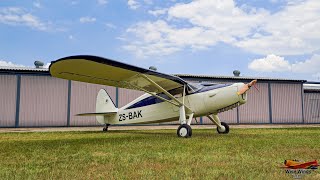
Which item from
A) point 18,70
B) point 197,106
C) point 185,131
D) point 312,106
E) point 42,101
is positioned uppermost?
point 18,70

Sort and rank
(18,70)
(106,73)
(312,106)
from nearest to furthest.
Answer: (106,73), (18,70), (312,106)

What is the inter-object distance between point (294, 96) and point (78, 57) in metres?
31.2

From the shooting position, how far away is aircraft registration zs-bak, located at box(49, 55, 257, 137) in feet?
28.6

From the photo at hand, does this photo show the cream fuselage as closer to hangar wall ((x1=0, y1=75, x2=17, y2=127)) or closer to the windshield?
the windshield

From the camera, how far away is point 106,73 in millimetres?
9805

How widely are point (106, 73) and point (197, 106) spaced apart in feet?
13.0

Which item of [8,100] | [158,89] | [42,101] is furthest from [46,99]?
[158,89]

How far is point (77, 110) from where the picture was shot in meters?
26.4

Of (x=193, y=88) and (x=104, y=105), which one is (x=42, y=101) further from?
(x=193, y=88)

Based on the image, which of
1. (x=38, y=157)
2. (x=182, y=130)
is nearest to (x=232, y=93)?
(x=182, y=130)

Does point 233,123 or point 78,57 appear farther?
point 233,123

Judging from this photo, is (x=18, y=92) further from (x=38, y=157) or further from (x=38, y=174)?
(x=38, y=174)

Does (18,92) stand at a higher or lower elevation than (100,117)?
higher

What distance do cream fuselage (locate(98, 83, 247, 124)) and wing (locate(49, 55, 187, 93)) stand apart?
0.87 m
